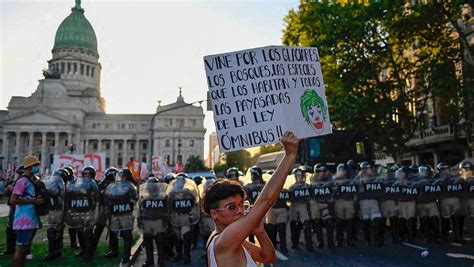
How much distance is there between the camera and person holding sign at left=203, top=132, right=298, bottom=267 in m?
2.16

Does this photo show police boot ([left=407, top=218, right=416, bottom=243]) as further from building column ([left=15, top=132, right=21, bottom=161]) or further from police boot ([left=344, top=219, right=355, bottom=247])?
building column ([left=15, top=132, right=21, bottom=161])

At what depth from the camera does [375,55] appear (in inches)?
794

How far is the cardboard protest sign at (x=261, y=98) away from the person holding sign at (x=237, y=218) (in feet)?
3.18

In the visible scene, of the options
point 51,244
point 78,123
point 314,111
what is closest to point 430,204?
point 314,111

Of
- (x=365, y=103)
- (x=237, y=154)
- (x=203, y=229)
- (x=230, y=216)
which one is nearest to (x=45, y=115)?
(x=237, y=154)

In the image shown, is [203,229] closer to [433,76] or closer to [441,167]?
[441,167]

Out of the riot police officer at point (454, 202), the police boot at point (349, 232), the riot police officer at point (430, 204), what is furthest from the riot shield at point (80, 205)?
the riot police officer at point (454, 202)

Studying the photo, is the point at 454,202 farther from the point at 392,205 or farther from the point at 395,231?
the point at 395,231

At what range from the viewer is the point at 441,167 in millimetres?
10578

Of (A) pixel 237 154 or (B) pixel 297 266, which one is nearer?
(B) pixel 297 266

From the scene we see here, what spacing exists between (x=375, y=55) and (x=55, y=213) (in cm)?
1632

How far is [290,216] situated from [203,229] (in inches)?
84.2

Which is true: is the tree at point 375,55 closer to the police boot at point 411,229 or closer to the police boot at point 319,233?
the police boot at point 411,229

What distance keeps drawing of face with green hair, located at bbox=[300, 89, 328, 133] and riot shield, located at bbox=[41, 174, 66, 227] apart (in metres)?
6.88
